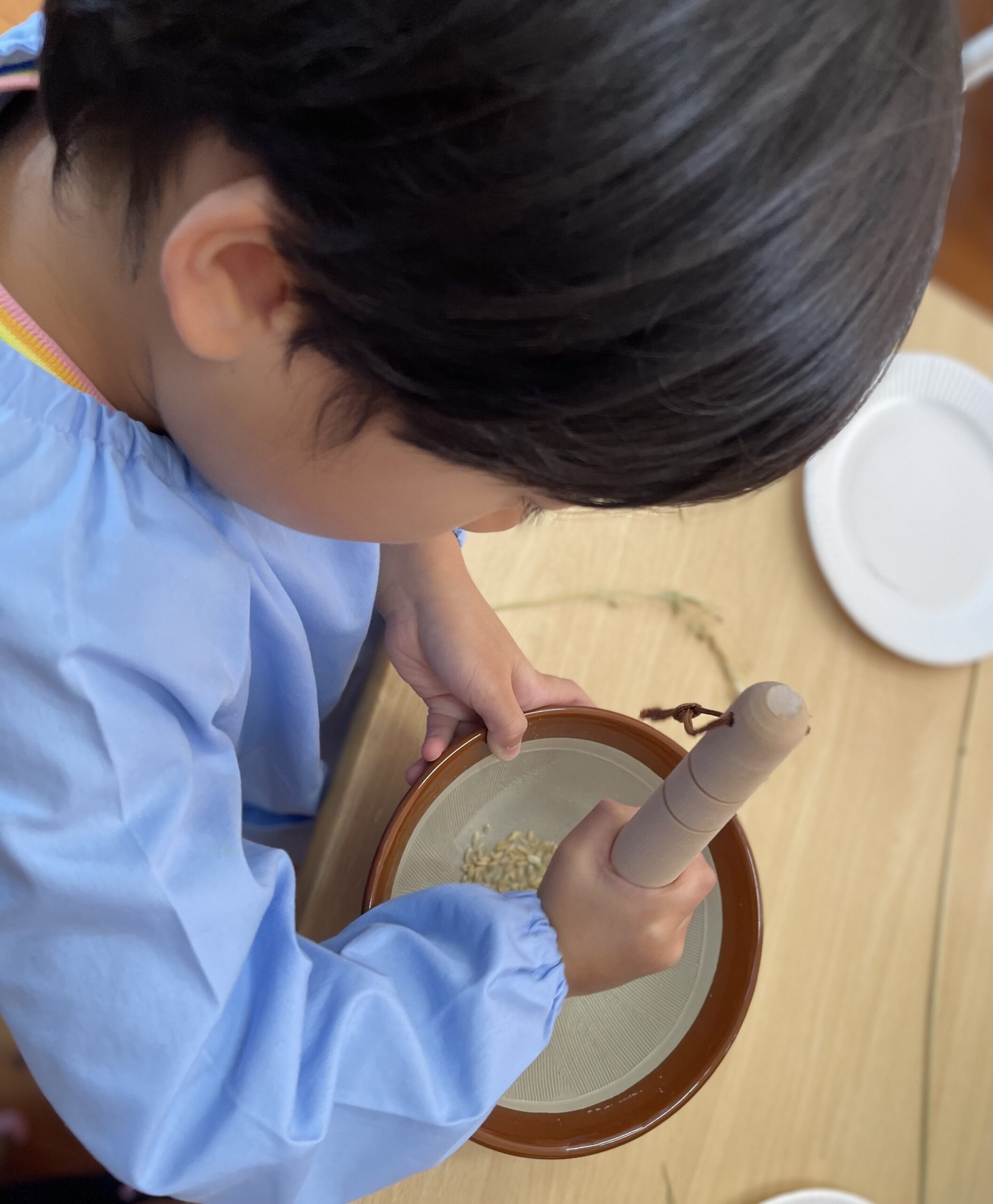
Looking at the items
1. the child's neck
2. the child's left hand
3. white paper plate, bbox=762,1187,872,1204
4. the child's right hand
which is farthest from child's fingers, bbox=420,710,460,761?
white paper plate, bbox=762,1187,872,1204

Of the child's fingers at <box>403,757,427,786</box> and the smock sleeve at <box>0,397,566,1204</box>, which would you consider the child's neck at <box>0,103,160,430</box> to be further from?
the child's fingers at <box>403,757,427,786</box>

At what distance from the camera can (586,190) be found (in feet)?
0.91

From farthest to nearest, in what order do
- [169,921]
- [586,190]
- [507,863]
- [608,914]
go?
1. [507,863]
2. [608,914]
3. [169,921]
4. [586,190]

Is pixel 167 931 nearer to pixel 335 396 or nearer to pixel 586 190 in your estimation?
pixel 335 396

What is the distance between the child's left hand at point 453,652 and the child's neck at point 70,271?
260 millimetres

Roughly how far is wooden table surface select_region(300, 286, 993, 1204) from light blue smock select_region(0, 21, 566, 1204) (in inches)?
5.3

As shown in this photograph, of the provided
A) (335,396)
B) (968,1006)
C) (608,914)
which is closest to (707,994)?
(608,914)

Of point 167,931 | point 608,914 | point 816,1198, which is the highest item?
point 167,931

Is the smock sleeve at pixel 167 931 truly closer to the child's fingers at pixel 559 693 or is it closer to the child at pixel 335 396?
the child at pixel 335 396

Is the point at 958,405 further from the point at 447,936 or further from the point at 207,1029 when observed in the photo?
the point at 207,1029

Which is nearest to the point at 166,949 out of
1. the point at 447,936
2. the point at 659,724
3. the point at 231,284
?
the point at 447,936

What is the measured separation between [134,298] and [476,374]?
0.69ft

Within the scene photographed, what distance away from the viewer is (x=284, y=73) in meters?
0.29

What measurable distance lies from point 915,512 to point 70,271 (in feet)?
2.47
